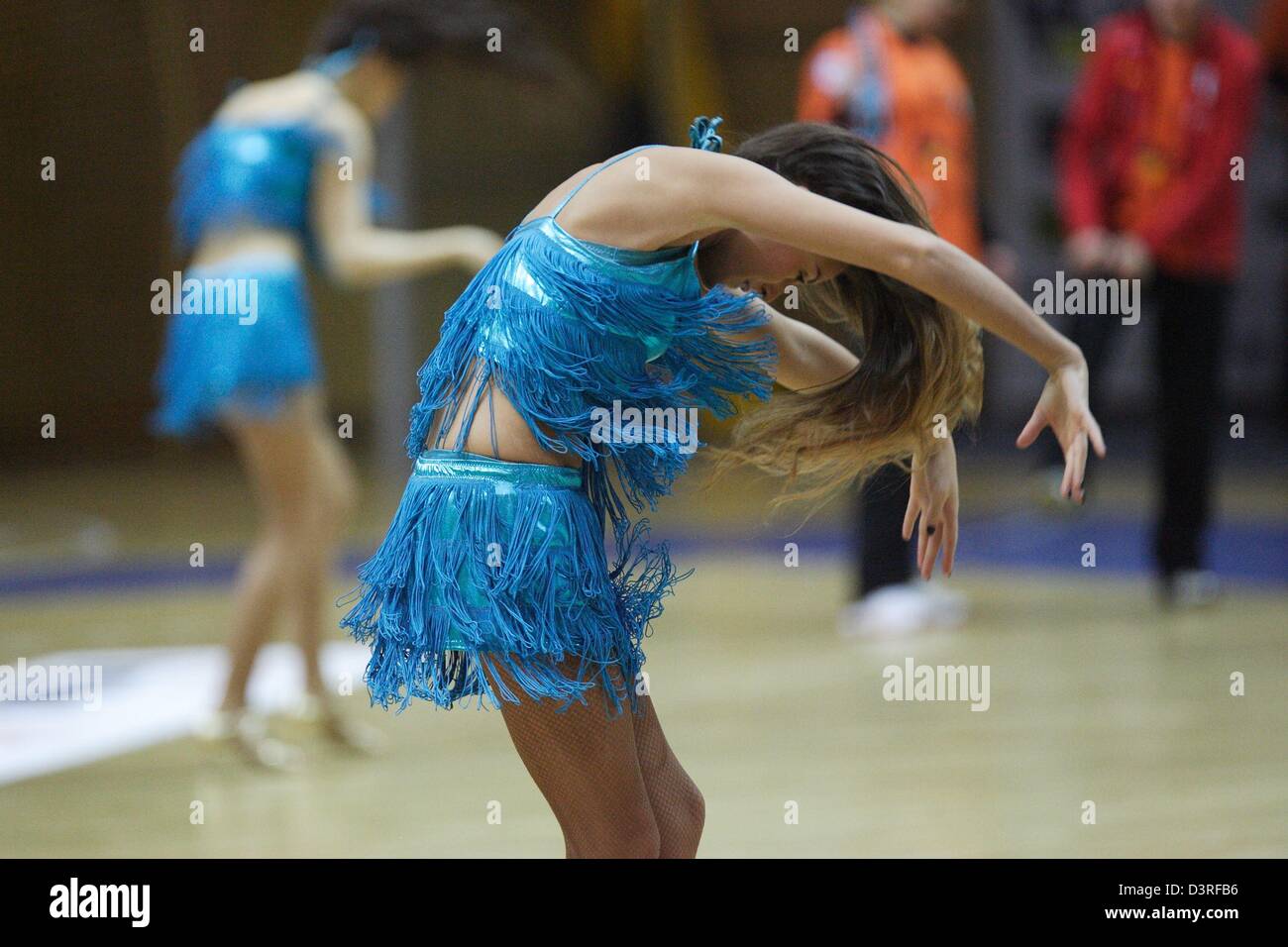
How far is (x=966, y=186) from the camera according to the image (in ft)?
17.5

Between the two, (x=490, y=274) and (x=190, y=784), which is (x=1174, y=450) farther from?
(x=490, y=274)

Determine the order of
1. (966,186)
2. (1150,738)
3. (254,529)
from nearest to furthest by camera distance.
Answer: (1150,738)
(966,186)
(254,529)

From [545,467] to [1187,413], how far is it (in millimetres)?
4020

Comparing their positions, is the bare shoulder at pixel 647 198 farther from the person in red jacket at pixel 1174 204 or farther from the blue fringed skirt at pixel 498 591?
the person in red jacket at pixel 1174 204

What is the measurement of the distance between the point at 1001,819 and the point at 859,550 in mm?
2132

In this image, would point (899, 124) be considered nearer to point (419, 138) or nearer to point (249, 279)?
point (249, 279)

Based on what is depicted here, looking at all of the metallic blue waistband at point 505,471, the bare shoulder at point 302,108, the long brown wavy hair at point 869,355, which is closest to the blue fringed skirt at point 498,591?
the metallic blue waistband at point 505,471

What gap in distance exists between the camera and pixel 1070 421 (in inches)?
78.7

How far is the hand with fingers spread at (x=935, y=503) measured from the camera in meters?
2.22

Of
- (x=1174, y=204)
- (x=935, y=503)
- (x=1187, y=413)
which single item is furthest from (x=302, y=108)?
(x=1187, y=413)

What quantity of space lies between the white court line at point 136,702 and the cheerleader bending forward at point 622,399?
202 cm

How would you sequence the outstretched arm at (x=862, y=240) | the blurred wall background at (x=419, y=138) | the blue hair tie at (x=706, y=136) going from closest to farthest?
the outstretched arm at (x=862, y=240) < the blue hair tie at (x=706, y=136) < the blurred wall background at (x=419, y=138)

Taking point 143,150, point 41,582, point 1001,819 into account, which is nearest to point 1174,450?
point 1001,819

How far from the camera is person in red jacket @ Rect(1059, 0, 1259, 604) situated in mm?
5449
